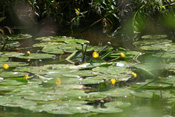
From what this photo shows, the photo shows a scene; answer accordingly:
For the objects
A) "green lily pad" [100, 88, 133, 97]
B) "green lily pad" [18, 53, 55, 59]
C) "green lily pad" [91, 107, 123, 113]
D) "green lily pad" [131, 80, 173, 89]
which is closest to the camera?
"green lily pad" [91, 107, 123, 113]

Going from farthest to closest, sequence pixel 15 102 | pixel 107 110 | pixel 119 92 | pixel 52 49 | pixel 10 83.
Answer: pixel 52 49 < pixel 10 83 < pixel 119 92 < pixel 15 102 < pixel 107 110

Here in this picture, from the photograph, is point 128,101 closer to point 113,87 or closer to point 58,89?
point 113,87

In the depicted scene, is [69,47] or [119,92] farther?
[69,47]

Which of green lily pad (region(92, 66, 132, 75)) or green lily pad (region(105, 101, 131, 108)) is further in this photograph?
green lily pad (region(92, 66, 132, 75))

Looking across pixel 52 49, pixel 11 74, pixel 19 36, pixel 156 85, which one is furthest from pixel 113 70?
pixel 19 36

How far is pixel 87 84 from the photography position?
6.56 ft

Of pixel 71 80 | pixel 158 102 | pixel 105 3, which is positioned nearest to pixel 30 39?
pixel 105 3

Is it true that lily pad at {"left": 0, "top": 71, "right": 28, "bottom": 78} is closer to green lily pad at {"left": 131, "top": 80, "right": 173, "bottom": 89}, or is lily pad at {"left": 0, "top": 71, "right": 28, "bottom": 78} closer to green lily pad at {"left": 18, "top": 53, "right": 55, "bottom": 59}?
green lily pad at {"left": 18, "top": 53, "right": 55, "bottom": 59}

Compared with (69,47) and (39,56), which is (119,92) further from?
(69,47)

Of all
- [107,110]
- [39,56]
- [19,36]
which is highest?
[19,36]

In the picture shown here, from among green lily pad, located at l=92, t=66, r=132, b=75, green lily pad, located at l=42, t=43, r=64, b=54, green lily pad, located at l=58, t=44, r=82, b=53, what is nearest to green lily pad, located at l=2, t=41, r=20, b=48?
green lily pad, located at l=42, t=43, r=64, b=54

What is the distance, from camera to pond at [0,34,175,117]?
1551 mm

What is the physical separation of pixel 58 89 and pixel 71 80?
0.19m

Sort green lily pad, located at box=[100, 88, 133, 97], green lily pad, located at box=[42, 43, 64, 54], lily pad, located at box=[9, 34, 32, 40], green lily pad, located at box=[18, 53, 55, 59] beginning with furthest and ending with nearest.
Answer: lily pad, located at box=[9, 34, 32, 40] < green lily pad, located at box=[42, 43, 64, 54] < green lily pad, located at box=[18, 53, 55, 59] < green lily pad, located at box=[100, 88, 133, 97]
